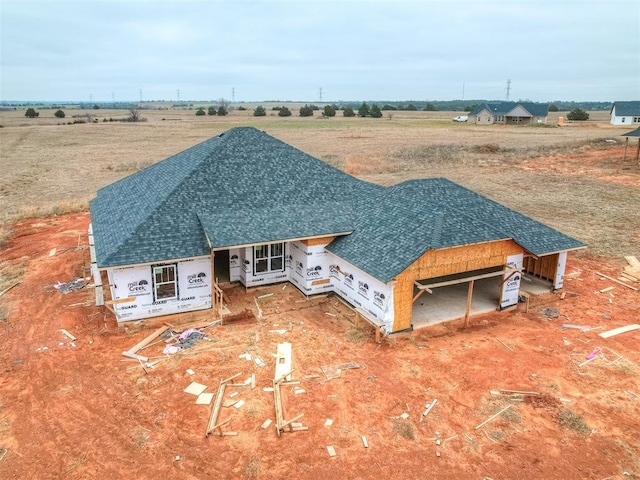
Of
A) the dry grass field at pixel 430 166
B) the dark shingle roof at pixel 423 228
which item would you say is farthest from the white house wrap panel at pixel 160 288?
the dry grass field at pixel 430 166

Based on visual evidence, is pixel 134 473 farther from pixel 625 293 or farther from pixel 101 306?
pixel 625 293

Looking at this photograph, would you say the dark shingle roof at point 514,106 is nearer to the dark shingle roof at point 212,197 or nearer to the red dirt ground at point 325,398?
the dark shingle roof at point 212,197

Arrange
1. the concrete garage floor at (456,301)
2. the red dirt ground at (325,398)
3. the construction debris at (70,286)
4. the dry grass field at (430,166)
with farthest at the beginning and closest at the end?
the dry grass field at (430,166) → the construction debris at (70,286) → the concrete garage floor at (456,301) → the red dirt ground at (325,398)

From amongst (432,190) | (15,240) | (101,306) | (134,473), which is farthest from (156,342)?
(15,240)

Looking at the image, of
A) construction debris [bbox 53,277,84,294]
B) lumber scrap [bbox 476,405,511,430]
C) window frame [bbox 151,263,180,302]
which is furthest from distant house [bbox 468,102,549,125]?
lumber scrap [bbox 476,405,511,430]

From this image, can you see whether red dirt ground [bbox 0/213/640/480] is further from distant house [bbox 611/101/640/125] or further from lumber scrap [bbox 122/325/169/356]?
distant house [bbox 611/101/640/125]

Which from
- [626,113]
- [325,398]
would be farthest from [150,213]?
[626,113]

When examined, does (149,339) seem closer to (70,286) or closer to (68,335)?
(68,335)
